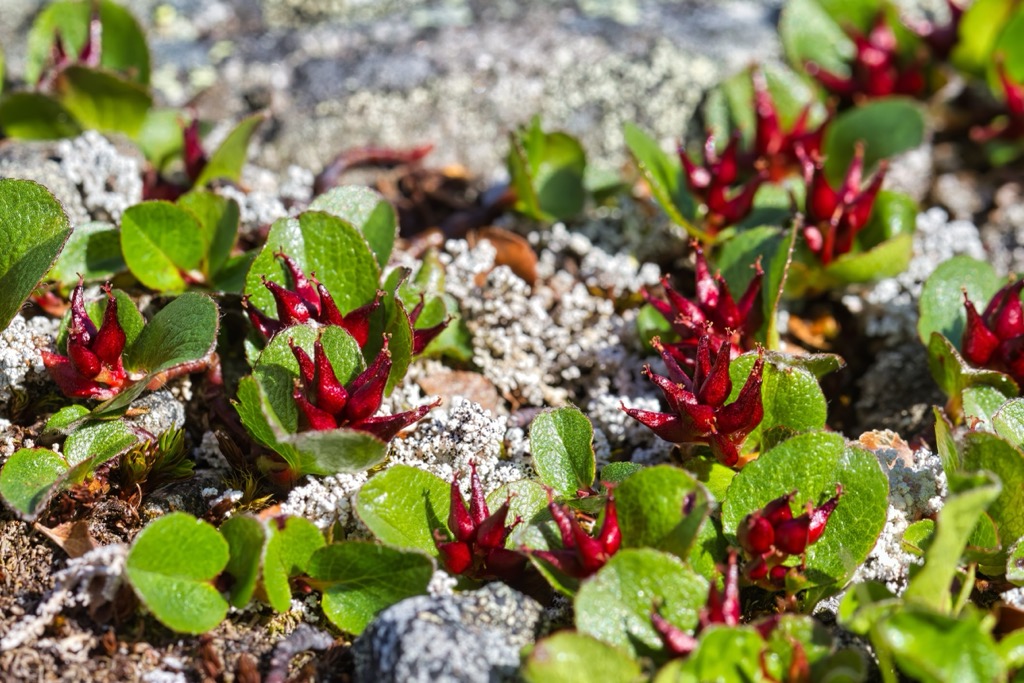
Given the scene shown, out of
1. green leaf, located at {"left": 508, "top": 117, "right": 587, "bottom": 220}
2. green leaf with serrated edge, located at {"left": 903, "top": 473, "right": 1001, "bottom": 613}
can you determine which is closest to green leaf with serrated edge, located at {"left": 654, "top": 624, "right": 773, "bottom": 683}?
green leaf with serrated edge, located at {"left": 903, "top": 473, "right": 1001, "bottom": 613}

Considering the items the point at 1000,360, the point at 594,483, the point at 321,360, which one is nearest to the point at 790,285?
the point at 1000,360

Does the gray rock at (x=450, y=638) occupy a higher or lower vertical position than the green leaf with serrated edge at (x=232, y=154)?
lower

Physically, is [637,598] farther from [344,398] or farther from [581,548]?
[344,398]

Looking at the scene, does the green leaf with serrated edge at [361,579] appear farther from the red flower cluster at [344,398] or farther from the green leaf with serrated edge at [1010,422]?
the green leaf with serrated edge at [1010,422]

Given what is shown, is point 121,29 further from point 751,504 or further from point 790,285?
point 751,504

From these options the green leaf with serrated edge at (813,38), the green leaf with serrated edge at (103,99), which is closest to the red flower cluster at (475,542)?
the green leaf with serrated edge at (103,99)
